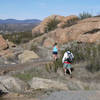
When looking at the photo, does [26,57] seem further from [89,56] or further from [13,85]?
[13,85]

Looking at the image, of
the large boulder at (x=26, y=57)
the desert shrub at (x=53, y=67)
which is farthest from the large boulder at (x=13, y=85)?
the large boulder at (x=26, y=57)

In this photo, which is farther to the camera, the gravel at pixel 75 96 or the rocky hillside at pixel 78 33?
the rocky hillside at pixel 78 33

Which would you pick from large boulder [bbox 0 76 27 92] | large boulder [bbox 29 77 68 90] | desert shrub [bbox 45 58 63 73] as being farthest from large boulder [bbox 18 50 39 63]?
large boulder [bbox 29 77 68 90]

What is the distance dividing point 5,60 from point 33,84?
902cm

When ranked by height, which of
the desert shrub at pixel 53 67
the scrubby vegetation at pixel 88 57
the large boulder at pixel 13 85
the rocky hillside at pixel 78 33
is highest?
the rocky hillside at pixel 78 33

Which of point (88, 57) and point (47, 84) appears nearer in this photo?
point (47, 84)

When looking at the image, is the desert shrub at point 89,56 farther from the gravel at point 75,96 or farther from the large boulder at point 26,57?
the large boulder at point 26,57

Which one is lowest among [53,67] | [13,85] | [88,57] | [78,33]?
[13,85]

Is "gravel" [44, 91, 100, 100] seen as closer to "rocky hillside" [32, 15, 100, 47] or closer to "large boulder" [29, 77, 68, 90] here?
"large boulder" [29, 77, 68, 90]

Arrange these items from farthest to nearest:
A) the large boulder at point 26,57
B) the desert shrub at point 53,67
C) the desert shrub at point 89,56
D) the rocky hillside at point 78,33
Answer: the rocky hillside at point 78,33
the large boulder at point 26,57
the desert shrub at point 53,67
the desert shrub at point 89,56

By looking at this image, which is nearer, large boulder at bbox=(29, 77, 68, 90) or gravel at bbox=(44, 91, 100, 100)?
gravel at bbox=(44, 91, 100, 100)

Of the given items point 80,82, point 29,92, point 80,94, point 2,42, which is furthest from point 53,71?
point 2,42

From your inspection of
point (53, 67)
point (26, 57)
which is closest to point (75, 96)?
point (53, 67)

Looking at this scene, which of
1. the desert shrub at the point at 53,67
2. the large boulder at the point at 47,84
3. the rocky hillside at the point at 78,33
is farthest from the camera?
the rocky hillside at the point at 78,33
